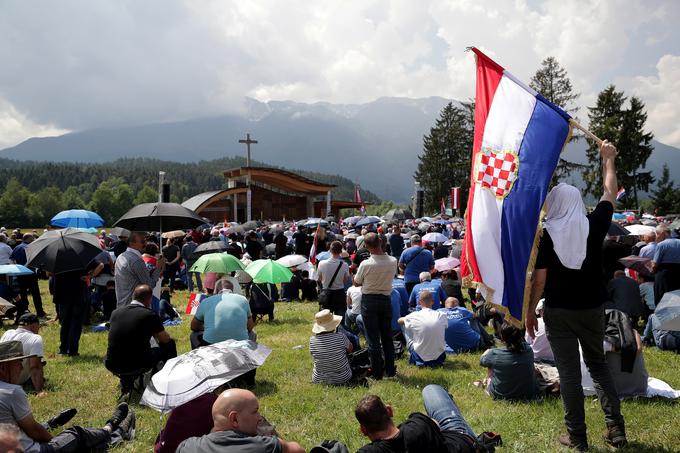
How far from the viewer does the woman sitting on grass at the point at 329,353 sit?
6.51 meters

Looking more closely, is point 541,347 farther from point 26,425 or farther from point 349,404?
point 26,425

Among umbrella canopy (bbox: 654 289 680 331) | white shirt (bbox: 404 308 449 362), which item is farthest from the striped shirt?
umbrella canopy (bbox: 654 289 680 331)

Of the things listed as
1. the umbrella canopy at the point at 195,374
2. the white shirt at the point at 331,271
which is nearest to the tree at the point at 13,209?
the white shirt at the point at 331,271

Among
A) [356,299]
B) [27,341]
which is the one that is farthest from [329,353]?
[27,341]

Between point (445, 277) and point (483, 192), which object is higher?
point (483, 192)

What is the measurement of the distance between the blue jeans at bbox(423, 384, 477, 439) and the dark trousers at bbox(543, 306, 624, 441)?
2.98ft

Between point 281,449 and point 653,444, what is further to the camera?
point 653,444

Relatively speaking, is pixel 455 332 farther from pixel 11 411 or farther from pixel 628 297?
pixel 11 411

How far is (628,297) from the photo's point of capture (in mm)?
7891

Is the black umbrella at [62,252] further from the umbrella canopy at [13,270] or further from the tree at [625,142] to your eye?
the tree at [625,142]

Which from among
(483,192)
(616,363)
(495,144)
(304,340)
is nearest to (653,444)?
(616,363)

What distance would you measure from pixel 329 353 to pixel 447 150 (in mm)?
52894

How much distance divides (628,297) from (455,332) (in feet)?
8.81

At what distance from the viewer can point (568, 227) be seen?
3.83 metres
